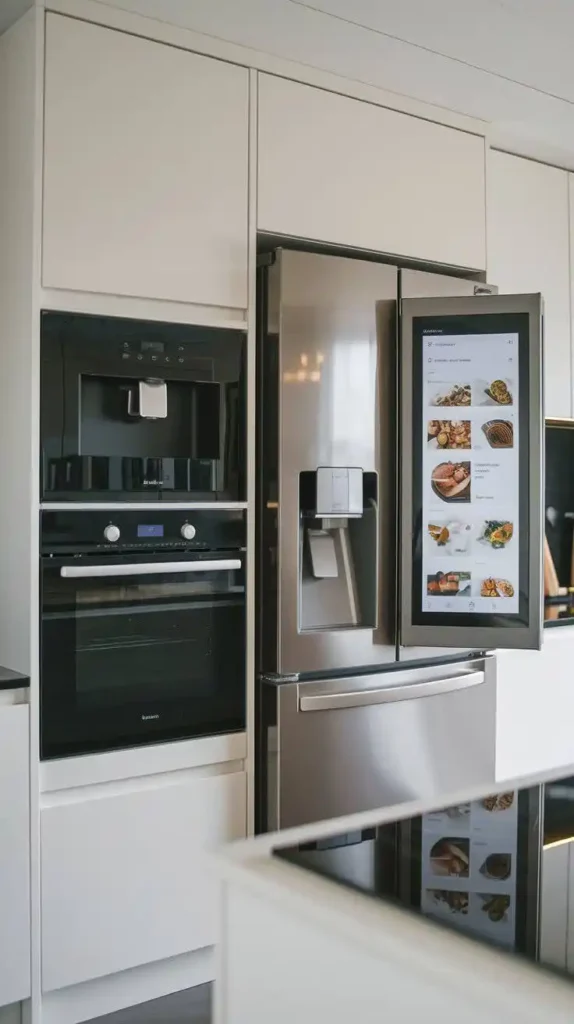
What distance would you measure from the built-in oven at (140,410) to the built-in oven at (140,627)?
2.8 inches

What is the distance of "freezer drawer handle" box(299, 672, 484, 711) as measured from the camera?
2.64 metres

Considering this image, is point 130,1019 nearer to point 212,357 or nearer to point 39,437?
point 39,437

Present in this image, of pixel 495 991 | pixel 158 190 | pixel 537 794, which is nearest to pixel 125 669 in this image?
pixel 158 190

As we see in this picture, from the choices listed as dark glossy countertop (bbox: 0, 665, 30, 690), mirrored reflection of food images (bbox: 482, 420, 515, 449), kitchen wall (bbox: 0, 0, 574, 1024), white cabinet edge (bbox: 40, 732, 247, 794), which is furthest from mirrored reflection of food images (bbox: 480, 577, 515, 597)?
dark glossy countertop (bbox: 0, 665, 30, 690)

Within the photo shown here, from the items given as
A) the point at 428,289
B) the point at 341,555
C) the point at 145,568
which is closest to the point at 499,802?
the point at 145,568

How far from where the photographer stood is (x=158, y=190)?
2.45m

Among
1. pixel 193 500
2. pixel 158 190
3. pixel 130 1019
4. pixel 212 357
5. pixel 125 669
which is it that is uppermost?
pixel 158 190

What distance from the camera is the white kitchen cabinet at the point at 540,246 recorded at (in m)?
3.38

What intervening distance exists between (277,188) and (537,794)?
1.88 metres

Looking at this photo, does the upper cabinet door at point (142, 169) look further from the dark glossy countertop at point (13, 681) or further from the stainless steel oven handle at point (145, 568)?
the dark glossy countertop at point (13, 681)

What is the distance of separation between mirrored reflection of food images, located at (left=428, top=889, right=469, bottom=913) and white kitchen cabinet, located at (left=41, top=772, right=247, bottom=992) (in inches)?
62.5

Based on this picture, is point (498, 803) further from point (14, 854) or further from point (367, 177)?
point (367, 177)

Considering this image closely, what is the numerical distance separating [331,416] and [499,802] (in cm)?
159

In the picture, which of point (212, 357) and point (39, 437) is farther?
point (212, 357)
